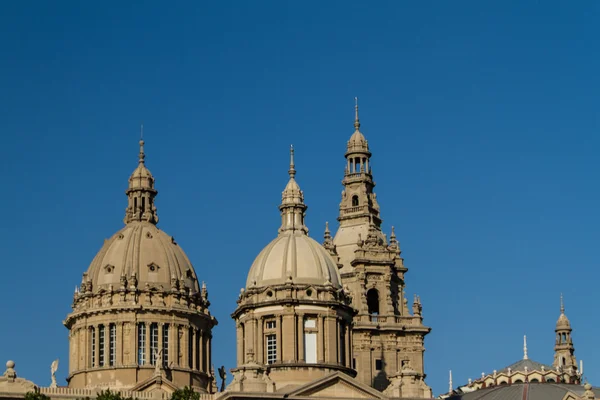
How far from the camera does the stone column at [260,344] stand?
157 m

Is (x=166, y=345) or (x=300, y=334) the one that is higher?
(x=166, y=345)

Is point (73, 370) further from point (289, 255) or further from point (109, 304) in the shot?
point (289, 255)

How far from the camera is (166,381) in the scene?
16312cm

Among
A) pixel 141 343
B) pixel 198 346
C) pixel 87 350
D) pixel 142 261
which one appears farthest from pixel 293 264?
pixel 87 350

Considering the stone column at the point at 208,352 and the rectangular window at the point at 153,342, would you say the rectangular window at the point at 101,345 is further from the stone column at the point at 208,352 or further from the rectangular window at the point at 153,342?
the stone column at the point at 208,352

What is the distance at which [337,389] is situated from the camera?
15362cm

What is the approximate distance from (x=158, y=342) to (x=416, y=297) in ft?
100

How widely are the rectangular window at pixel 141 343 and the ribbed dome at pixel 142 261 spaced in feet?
13.8

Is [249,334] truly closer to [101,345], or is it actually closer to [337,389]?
[337,389]

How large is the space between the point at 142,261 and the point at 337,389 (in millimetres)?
31671

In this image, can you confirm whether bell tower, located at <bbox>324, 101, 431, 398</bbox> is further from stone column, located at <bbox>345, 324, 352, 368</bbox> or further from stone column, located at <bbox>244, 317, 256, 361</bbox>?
stone column, located at <bbox>244, 317, 256, 361</bbox>

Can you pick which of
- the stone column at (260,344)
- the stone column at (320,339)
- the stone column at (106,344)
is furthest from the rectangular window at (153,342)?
the stone column at (320,339)

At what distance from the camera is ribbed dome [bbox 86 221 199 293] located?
577ft

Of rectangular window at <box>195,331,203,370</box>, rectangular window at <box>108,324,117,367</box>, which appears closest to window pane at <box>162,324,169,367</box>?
rectangular window at <box>195,331,203,370</box>
